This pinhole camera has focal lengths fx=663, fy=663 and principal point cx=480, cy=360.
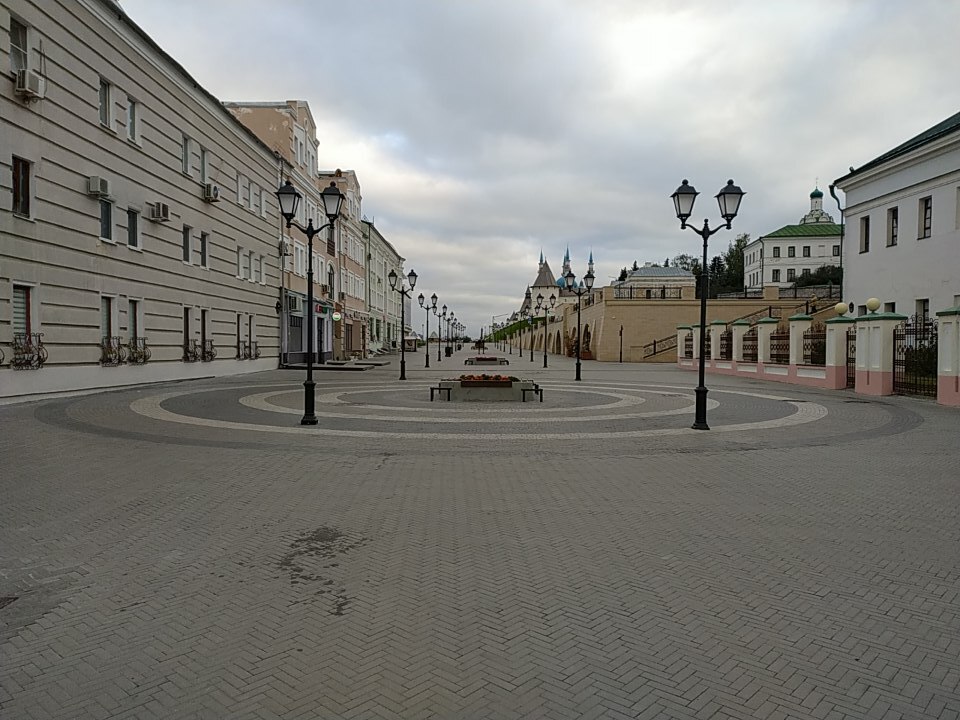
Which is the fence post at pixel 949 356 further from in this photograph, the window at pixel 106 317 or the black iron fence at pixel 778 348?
the window at pixel 106 317

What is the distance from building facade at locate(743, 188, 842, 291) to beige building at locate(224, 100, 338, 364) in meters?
76.4

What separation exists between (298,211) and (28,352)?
23.4 m

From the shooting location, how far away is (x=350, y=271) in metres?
54.0

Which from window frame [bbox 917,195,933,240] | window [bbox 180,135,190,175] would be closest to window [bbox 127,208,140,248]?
window [bbox 180,135,190,175]

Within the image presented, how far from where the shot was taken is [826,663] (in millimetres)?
3602

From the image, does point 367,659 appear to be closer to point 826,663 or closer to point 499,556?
point 499,556

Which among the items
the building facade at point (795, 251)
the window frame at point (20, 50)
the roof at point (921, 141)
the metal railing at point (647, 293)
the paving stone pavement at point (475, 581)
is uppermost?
the building facade at point (795, 251)

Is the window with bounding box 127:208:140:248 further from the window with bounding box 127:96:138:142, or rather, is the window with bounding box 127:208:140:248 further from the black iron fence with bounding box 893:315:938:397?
the black iron fence with bounding box 893:315:938:397

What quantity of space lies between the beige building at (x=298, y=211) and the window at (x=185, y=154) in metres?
7.90

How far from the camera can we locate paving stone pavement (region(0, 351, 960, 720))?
131 inches

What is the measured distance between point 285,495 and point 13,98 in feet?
45.8

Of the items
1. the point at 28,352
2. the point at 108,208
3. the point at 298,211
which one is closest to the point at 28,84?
the point at 108,208

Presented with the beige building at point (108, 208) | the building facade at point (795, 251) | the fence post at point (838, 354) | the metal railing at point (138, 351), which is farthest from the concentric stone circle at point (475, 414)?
the building facade at point (795, 251)

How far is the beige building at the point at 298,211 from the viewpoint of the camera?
36.0 metres
